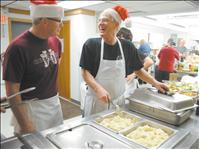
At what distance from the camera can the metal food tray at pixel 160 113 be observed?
3.07ft

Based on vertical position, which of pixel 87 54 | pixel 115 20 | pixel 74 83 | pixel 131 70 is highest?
pixel 115 20

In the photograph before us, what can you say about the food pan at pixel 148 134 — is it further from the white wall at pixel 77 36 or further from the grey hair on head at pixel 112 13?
the white wall at pixel 77 36

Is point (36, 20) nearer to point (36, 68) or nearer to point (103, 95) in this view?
point (36, 68)

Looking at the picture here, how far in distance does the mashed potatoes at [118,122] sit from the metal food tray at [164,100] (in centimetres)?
14

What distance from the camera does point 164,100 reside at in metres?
0.98

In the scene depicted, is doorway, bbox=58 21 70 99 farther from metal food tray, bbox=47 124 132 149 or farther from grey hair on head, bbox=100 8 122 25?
metal food tray, bbox=47 124 132 149

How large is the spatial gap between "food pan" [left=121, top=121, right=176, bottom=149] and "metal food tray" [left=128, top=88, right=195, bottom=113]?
11 cm

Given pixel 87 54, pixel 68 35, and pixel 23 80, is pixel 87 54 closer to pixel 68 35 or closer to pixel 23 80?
pixel 23 80

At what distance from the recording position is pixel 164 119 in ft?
3.20

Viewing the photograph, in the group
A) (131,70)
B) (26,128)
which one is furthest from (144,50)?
(26,128)

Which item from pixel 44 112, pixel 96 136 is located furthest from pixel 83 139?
pixel 44 112

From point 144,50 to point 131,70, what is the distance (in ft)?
3.18

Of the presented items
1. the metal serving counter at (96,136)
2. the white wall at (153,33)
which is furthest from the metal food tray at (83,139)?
the white wall at (153,33)

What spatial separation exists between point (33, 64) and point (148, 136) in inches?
25.0
